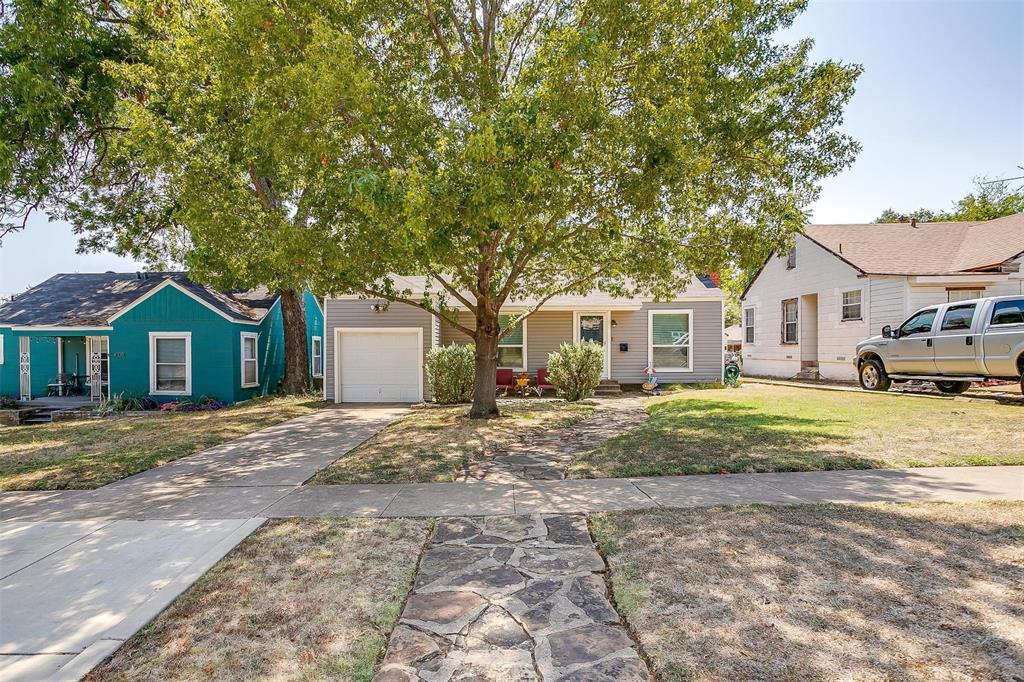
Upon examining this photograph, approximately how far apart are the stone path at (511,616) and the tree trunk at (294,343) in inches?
588

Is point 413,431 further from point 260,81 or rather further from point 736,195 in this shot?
point 736,195

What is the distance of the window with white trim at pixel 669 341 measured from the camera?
17422 millimetres

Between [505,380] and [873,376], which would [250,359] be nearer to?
[505,380]

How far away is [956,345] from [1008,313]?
42.3 inches

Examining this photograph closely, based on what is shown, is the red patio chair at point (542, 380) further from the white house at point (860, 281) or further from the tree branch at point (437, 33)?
the tree branch at point (437, 33)

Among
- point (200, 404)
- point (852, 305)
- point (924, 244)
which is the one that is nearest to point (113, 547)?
point (200, 404)

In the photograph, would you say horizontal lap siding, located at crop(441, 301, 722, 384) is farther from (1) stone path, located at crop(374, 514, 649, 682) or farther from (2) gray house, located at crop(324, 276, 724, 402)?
(1) stone path, located at crop(374, 514, 649, 682)

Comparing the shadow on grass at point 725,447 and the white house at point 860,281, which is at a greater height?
the white house at point 860,281

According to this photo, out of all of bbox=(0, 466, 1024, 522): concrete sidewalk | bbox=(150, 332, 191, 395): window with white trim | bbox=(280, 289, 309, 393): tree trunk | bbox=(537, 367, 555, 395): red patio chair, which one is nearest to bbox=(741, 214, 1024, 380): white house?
bbox=(537, 367, 555, 395): red patio chair

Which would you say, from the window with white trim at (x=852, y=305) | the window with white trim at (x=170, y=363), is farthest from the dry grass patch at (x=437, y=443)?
the window with white trim at (x=852, y=305)

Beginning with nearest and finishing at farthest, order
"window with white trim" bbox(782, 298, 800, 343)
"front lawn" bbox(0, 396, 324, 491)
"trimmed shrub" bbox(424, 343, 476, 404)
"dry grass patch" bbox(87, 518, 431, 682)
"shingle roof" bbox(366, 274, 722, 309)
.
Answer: "dry grass patch" bbox(87, 518, 431, 682)
"front lawn" bbox(0, 396, 324, 491)
"trimmed shrub" bbox(424, 343, 476, 404)
"shingle roof" bbox(366, 274, 722, 309)
"window with white trim" bbox(782, 298, 800, 343)

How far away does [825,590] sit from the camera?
3236mm

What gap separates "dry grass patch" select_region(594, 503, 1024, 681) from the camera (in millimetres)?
2557

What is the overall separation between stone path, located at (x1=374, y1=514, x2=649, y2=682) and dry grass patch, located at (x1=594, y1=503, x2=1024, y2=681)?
0.19 m
